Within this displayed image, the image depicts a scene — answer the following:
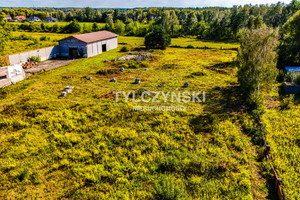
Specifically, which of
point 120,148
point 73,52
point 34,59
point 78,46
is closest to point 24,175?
point 120,148

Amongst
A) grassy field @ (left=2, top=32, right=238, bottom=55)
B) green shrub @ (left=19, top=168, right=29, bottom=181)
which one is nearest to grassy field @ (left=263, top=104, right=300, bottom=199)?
green shrub @ (left=19, top=168, right=29, bottom=181)

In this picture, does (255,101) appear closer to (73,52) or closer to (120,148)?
(120,148)

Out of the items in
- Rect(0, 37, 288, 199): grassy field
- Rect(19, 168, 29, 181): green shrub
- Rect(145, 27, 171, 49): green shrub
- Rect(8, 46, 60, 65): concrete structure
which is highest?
Rect(145, 27, 171, 49): green shrub

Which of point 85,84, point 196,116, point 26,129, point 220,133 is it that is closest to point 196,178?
point 220,133

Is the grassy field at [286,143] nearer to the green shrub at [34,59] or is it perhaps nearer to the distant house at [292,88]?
the distant house at [292,88]

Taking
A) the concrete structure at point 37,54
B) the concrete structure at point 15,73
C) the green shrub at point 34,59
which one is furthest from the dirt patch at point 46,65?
the concrete structure at point 15,73

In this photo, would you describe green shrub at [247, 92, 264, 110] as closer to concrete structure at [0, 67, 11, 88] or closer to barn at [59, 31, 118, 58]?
concrete structure at [0, 67, 11, 88]
